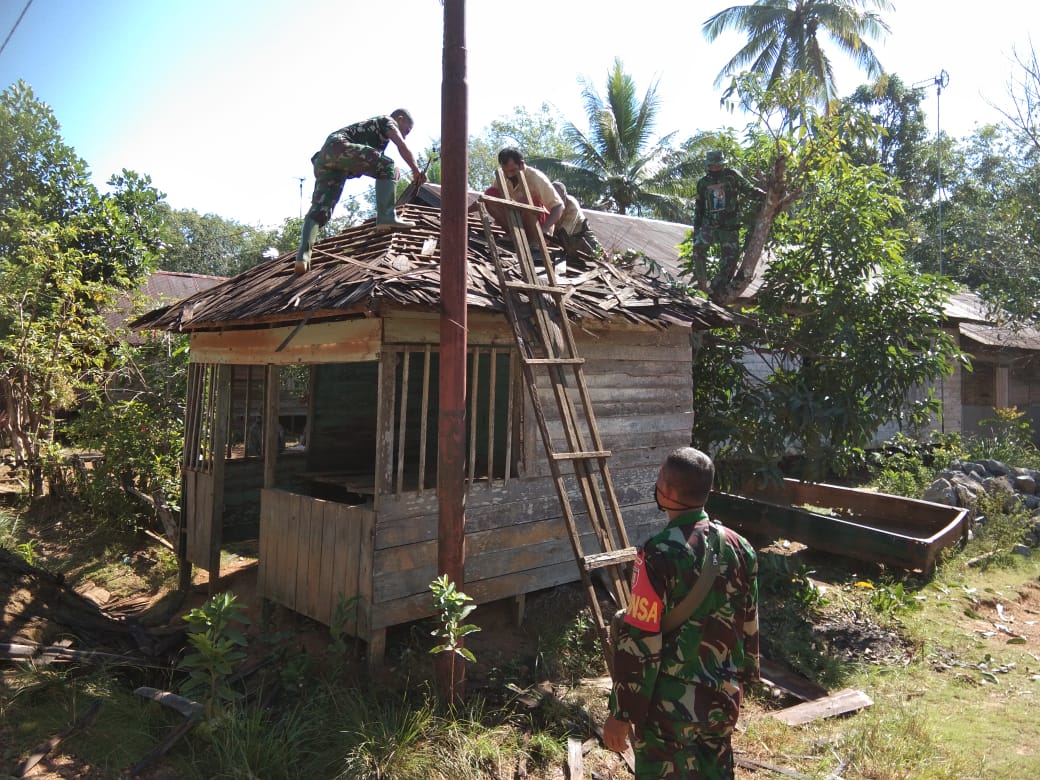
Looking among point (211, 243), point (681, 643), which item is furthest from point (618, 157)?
point (211, 243)

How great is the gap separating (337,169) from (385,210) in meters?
0.50

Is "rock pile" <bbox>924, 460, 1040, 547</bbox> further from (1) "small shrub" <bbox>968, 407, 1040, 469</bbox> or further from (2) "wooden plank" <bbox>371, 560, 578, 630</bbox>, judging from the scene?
(2) "wooden plank" <bbox>371, 560, 578, 630</bbox>

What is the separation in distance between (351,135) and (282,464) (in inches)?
154

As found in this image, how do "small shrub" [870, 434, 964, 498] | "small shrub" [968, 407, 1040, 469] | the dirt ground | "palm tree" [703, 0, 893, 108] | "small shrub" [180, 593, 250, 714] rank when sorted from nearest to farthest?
"small shrub" [180, 593, 250, 714] → the dirt ground → "small shrub" [870, 434, 964, 498] → "small shrub" [968, 407, 1040, 469] → "palm tree" [703, 0, 893, 108]

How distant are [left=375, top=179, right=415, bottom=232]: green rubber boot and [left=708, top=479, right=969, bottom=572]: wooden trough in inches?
204

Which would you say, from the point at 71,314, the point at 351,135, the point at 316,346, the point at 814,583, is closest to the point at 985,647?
the point at 814,583

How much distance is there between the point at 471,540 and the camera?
567 cm

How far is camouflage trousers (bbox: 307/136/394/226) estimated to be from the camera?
5.77m

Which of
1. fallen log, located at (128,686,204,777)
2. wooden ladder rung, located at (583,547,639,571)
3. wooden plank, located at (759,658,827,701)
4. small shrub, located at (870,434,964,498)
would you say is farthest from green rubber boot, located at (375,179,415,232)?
small shrub, located at (870,434,964,498)

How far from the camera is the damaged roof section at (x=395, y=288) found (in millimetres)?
4802

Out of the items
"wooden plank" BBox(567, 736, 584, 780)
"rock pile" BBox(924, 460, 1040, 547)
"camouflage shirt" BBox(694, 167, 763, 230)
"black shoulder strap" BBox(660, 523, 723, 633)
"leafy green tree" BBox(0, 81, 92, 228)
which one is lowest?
"wooden plank" BBox(567, 736, 584, 780)

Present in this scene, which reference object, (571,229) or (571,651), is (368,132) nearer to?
(571,229)

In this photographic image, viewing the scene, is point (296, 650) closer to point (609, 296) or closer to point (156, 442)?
point (609, 296)

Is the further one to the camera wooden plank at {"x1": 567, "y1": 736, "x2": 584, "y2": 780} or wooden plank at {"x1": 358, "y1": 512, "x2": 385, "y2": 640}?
wooden plank at {"x1": 358, "y1": 512, "x2": 385, "y2": 640}
